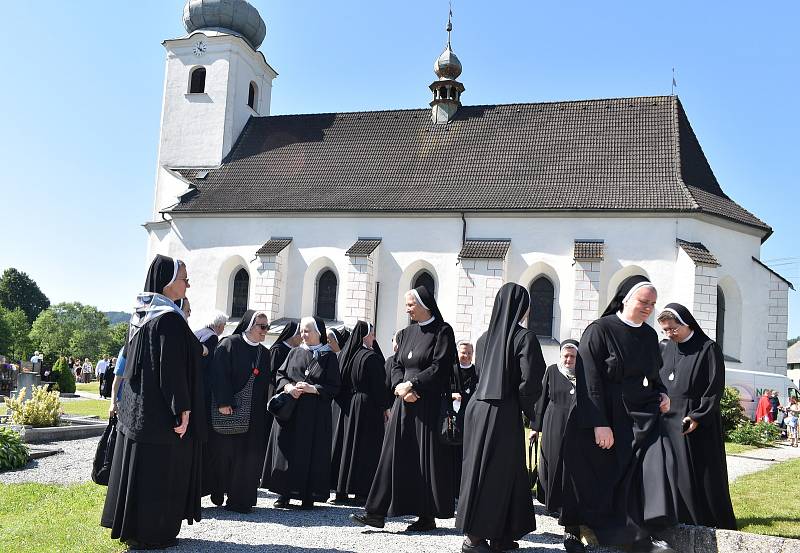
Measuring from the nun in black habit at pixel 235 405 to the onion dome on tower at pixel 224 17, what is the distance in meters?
24.8

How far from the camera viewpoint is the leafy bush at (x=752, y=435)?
1627 cm

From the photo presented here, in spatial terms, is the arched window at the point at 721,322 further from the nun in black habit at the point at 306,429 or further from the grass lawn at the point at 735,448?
the nun in black habit at the point at 306,429

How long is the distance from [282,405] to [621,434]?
3.79 metres

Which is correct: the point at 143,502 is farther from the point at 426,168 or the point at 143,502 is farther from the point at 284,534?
the point at 426,168

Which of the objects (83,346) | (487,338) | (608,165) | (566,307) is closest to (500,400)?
(487,338)

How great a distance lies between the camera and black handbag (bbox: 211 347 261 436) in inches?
312

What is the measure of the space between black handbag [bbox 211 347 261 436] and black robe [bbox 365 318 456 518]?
176 centimetres

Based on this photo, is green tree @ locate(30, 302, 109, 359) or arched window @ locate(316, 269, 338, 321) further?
green tree @ locate(30, 302, 109, 359)

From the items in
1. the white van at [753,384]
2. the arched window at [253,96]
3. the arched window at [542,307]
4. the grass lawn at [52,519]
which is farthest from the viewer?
the arched window at [253,96]

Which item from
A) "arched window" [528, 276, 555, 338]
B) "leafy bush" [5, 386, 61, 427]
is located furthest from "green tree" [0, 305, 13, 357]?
"leafy bush" [5, 386, 61, 427]

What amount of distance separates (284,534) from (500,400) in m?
2.41

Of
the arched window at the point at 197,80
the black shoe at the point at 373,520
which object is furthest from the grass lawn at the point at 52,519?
the arched window at the point at 197,80

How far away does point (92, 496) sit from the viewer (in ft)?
25.8

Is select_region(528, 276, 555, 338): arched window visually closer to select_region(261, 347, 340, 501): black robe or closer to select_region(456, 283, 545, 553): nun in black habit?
select_region(261, 347, 340, 501): black robe
